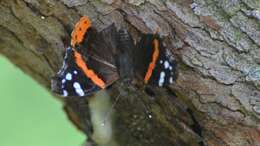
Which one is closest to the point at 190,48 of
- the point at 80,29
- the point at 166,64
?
the point at 166,64

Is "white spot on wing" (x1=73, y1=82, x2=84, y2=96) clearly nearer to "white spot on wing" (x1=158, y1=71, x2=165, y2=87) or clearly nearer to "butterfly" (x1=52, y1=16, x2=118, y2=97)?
"butterfly" (x1=52, y1=16, x2=118, y2=97)

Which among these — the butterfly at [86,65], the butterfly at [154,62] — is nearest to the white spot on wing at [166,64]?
the butterfly at [154,62]

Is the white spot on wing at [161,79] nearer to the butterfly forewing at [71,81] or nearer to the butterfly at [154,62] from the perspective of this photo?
the butterfly at [154,62]

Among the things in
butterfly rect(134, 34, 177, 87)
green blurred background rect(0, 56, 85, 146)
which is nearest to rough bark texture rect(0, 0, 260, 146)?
butterfly rect(134, 34, 177, 87)

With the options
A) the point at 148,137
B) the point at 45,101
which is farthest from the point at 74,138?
the point at 148,137

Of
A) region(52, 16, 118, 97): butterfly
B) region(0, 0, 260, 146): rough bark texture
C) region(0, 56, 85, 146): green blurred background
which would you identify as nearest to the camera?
region(0, 0, 260, 146): rough bark texture

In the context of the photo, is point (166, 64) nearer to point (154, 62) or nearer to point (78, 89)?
point (154, 62)

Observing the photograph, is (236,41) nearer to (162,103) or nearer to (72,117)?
(162,103)

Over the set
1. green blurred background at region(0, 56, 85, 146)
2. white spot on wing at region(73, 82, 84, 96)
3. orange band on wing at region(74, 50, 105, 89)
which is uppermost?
orange band on wing at region(74, 50, 105, 89)
